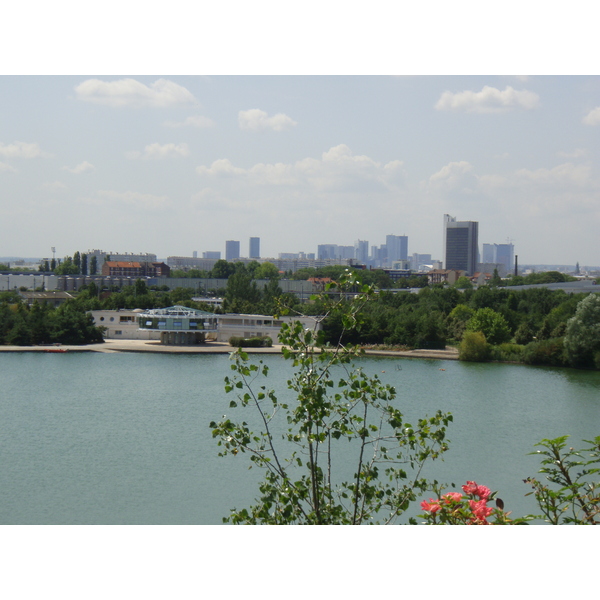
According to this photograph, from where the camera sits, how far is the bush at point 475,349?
11914 mm

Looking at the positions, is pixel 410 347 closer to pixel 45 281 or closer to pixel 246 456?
pixel 246 456

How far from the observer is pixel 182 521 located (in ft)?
12.0

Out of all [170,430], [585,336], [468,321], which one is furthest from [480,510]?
[468,321]

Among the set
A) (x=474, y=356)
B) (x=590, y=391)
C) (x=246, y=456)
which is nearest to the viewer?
(x=246, y=456)

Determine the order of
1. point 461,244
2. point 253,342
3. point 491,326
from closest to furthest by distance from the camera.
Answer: point 491,326 → point 253,342 → point 461,244

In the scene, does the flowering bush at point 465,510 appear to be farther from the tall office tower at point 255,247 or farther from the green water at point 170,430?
the tall office tower at point 255,247

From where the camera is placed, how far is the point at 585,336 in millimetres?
10742

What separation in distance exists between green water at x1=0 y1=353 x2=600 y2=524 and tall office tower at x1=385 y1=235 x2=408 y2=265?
193 feet

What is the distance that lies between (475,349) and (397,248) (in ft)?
195

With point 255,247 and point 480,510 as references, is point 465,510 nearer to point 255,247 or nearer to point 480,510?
point 480,510

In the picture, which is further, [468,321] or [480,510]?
[468,321]

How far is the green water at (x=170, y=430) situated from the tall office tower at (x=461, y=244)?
35.5m

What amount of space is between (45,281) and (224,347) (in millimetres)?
14947
